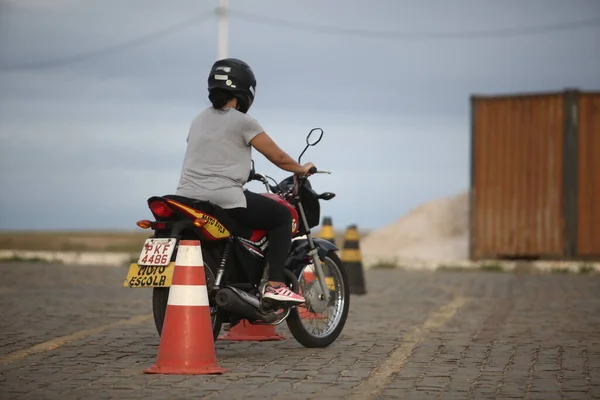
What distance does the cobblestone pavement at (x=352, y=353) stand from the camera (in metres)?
6.51

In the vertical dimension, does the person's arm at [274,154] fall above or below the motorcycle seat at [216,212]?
above

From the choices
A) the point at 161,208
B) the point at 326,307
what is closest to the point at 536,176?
the point at 326,307

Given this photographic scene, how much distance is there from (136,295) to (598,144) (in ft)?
47.1

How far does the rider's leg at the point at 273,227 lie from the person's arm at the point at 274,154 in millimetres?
305

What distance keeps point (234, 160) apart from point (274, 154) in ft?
1.16

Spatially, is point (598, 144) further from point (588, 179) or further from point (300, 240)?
point (300, 240)

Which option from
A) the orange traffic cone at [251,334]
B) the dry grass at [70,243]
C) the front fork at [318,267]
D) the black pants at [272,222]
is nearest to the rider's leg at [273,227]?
the black pants at [272,222]

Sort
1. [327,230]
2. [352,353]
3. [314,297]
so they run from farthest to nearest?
[327,230] < [314,297] < [352,353]

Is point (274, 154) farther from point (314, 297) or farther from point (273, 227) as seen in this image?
point (314, 297)

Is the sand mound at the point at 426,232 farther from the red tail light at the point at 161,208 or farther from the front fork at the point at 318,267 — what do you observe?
the red tail light at the point at 161,208

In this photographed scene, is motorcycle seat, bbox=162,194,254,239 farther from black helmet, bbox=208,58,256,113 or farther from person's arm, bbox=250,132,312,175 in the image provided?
black helmet, bbox=208,58,256,113

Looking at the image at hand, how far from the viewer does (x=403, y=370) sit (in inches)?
292

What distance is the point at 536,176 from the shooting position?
85.3 ft

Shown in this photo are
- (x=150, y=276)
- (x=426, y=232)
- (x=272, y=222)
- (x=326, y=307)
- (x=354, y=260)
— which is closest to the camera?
(x=150, y=276)
